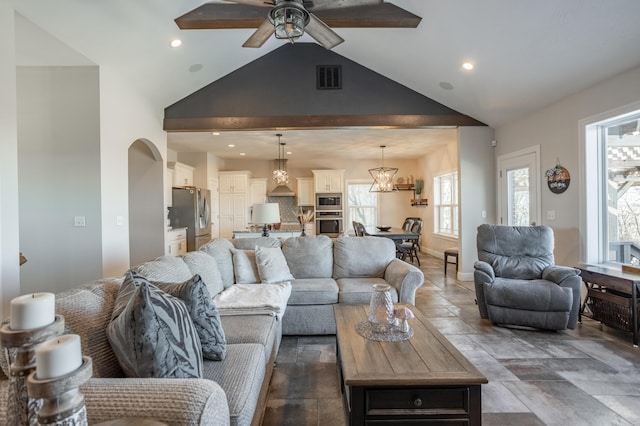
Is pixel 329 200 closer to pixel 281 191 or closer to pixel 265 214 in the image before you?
pixel 281 191

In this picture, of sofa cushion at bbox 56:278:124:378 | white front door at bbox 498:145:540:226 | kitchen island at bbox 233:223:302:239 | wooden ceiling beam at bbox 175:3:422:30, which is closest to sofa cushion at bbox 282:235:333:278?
kitchen island at bbox 233:223:302:239

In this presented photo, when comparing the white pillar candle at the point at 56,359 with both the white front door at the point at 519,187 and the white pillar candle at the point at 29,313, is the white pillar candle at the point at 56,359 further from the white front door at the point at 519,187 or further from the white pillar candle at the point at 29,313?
the white front door at the point at 519,187

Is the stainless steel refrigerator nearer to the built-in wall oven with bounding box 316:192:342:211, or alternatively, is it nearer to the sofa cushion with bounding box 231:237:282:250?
the sofa cushion with bounding box 231:237:282:250

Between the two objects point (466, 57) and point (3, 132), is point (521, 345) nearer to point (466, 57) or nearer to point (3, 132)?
point (466, 57)

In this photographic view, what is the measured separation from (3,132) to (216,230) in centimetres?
566

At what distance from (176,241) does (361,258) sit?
377 cm

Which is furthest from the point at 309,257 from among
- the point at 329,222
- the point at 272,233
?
the point at 329,222

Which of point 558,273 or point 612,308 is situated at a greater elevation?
point 558,273

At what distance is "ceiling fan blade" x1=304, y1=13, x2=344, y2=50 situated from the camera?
8.13 ft

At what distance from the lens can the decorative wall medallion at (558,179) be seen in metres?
3.98

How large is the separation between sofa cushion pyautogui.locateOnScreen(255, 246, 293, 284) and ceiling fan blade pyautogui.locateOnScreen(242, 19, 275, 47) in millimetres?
1960

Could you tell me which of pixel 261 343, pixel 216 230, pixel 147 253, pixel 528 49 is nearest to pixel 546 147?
pixel 528 49

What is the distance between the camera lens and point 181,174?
22.5 feet

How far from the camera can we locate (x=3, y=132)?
2.58 meters
